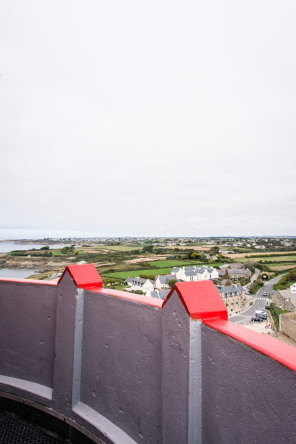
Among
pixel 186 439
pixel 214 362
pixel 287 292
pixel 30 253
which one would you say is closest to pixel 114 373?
pixel 186 439

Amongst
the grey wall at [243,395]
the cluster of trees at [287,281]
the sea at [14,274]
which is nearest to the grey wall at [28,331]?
the sea at [14,274]

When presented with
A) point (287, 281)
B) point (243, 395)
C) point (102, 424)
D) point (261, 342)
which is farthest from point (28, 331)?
point (287, 281)

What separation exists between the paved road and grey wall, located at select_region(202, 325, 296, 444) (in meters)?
28.1

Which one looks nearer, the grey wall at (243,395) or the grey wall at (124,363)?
the grey wall at (243,395)

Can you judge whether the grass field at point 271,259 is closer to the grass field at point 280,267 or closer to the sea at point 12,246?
the grass field at point 280,267

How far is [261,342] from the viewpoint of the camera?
1252 mm

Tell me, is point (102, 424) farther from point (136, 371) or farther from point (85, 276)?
point (85, 276)

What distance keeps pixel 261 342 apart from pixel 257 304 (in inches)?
1328

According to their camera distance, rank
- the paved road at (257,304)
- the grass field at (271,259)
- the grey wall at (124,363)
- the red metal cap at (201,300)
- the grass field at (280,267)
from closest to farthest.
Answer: the red metal cap at (201,300) < the grey wall at (124,363) < the grass field at (271,259) < the grass field at (280,267) < the paved road at (257,304)

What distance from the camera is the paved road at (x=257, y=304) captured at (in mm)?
27748

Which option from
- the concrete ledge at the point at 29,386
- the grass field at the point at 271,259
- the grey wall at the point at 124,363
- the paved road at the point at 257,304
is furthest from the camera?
the paved road at the point at 257,304

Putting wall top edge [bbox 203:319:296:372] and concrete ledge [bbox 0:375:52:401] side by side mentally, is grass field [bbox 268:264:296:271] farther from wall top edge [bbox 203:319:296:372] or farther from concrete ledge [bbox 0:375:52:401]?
wall top edge [bbox 203:319:296:372]

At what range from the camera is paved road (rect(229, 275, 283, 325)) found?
27748 millimetres

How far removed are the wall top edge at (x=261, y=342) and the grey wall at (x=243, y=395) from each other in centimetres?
3
